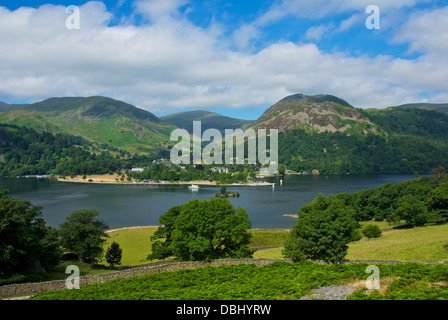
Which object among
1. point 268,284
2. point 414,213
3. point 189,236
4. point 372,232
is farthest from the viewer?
point 414,213

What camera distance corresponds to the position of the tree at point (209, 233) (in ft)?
105

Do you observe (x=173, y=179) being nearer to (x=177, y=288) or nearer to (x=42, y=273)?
(x=42, y=273)

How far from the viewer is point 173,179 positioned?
193 m

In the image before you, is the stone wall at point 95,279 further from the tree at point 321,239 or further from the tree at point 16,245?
the tree at point 16,245

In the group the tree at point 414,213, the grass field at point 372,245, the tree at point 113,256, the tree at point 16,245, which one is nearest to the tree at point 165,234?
the tree at point 113,256

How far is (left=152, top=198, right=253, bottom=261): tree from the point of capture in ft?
105

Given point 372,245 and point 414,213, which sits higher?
point 414,213

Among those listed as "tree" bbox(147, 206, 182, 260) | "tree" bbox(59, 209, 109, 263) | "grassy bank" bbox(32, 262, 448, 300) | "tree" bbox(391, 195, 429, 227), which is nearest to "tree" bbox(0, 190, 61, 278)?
"tree" bbox(59, 209, 109, 263)

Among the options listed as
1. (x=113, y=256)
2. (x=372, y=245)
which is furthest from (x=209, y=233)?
(x=372, y=245)

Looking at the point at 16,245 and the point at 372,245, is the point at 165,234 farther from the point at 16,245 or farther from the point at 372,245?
the point at 372,245

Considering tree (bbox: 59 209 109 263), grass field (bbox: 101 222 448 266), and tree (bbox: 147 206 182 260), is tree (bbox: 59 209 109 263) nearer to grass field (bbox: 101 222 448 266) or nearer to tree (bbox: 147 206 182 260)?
grass field (bbox: 101 222 448 266)

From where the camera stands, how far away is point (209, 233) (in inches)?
1282
